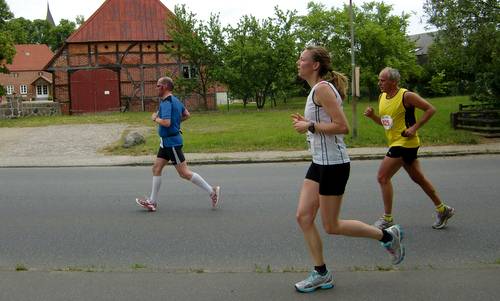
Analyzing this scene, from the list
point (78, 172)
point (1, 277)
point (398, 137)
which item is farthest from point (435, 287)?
point (78, 172)

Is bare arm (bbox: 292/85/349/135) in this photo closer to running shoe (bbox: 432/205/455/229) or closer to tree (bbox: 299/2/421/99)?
running shoe (bbox: 432/205/455/229)

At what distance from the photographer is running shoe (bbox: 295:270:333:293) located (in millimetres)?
4312

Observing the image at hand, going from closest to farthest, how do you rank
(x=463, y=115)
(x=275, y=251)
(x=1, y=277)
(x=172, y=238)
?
1. (x=1, y=277)
2. (x=275, y=251)
3. (x=172, y=238)
4. (x=463, y=115)

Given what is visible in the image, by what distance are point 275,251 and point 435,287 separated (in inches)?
65.7

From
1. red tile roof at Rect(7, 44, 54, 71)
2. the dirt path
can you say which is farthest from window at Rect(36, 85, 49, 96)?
the dirt path

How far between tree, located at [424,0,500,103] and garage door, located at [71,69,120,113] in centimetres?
2363

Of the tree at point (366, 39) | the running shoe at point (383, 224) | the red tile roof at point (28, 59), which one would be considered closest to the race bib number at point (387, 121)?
the running shoe at point (383, 224)

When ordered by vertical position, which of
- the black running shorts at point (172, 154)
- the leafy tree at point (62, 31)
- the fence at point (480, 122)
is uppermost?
the leafy tree at point (62, 31)

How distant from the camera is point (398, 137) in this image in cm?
630

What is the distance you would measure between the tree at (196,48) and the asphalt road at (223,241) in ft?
86.9

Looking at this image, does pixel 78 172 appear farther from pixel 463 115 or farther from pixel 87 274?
pixel 463 115

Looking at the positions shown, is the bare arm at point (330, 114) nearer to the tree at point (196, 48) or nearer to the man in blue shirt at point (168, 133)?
the man in blue shirt at point (168, 133)

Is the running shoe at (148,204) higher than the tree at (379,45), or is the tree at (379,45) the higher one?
the tree at (379,45)

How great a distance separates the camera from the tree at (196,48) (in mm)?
36219
